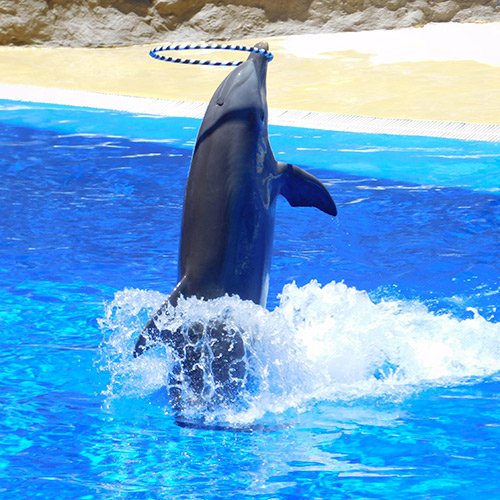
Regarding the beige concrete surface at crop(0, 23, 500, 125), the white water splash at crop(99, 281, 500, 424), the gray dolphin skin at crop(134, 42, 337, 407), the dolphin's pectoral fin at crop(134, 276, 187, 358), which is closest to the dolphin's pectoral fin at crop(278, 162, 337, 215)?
the gray dolphin skin at crop(134, 42, 337, 407)

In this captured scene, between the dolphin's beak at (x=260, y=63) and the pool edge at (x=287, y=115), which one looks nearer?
the dolphin's beak at (x=260, y=63)

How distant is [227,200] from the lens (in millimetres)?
3520

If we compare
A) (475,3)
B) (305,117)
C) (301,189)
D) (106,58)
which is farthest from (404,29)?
(301,189)

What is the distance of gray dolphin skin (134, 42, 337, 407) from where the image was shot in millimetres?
3514

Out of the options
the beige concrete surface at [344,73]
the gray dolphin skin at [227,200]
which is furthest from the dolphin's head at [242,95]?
the beige concrete surface at [344,73]

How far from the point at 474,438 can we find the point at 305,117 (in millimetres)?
6470

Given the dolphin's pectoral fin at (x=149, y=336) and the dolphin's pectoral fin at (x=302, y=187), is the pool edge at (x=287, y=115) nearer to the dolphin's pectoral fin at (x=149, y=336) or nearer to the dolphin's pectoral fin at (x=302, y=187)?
the dolphin's pectoral fin at (x=302, y=187)

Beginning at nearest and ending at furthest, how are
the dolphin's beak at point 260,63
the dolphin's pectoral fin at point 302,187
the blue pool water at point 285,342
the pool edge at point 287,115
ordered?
the blue pool water at point 285,342
the dolphin's beak at point 260,63
the dolphin's pectoral fin at point 302,187
the pool edge at point 287,115

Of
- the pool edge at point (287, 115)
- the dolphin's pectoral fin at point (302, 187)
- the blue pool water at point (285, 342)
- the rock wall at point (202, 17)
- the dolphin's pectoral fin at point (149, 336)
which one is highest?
the rock wall at point (202, 17)

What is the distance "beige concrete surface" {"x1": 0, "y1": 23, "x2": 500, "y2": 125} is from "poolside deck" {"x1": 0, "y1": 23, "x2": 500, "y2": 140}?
0.01 m

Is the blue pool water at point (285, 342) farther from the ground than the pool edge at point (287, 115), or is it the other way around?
the pool edge at point (287, 115)

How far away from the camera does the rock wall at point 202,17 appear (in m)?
16.1

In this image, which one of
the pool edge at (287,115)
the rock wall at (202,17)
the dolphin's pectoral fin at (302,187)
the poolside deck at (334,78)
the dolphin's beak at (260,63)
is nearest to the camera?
the dolphin's beak at (260,63)

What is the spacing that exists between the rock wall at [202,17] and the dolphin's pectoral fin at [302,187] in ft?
42.7
